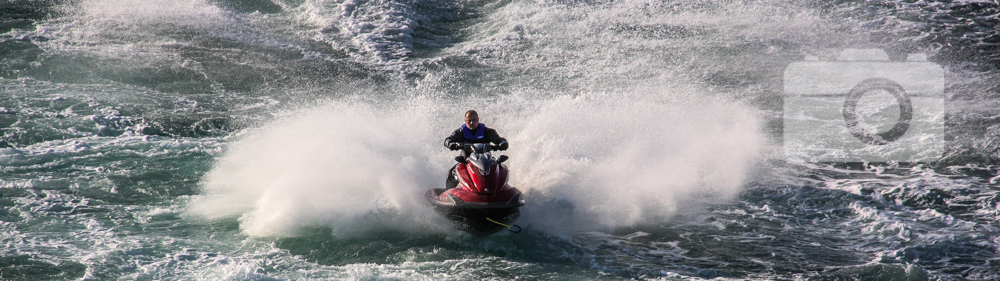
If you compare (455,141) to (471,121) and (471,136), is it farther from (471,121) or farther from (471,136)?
(471,121)

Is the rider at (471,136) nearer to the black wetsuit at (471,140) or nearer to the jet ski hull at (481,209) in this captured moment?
the black wetsuit at (471,140)

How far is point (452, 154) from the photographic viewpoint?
1245 centimetres

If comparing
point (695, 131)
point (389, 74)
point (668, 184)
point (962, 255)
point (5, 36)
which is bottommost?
point (962, 255)

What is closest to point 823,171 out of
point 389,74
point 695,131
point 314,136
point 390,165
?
point 695,131

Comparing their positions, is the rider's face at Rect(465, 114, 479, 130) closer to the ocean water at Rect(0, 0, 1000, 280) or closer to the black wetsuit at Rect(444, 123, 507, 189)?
the black wetsuit at Rect(444, 123, 507, 189)

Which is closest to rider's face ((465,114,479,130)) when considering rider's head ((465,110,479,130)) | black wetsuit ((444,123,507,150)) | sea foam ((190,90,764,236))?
rider's head ((465,110,479,130))

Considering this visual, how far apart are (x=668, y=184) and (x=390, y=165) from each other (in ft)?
15.9

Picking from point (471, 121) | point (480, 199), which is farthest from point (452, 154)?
A: point (480, 199)

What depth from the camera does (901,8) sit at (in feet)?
70.1

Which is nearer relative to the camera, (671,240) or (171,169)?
(671,240)

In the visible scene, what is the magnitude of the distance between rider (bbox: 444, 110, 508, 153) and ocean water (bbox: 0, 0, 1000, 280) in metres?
1.10

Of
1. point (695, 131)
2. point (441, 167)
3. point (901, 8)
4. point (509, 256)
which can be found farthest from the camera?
point (901, 8)

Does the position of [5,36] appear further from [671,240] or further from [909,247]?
[909,247]

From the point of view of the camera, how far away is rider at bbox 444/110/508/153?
381 inches
